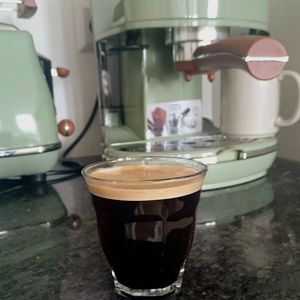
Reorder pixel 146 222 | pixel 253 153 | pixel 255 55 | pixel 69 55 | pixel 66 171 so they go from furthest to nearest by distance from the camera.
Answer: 1. pixel 69 55
2. pixel 66 171
3. pixel 253 153
4. pixel 255 55
5. pixel 146 222

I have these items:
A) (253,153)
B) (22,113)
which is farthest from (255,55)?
(22,113)

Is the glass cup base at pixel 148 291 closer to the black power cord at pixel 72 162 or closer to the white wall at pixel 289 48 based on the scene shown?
the black power cord at pixel 72 162

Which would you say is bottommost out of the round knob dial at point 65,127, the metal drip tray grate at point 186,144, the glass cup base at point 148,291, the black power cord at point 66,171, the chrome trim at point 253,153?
the black power cord at point 66,171

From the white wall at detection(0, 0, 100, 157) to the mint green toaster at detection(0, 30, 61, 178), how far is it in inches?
7.8

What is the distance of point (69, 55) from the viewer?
802 millimetres

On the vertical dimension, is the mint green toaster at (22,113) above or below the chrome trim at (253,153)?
above

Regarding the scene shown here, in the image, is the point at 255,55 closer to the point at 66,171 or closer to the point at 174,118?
the point at 174,118

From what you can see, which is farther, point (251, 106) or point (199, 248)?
point (251, 106)

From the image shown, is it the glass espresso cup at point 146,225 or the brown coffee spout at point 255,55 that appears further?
the brown coffee spout at point 255,55

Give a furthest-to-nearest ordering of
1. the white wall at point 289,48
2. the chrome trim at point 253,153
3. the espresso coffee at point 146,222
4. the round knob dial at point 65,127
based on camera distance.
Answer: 1. the white wall at point 289,48
2. the round knob dial at point 65,127
3. the chrome trim at point 253,153
4. the espresso coffee at point 146,222

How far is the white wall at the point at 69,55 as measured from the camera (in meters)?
0.77

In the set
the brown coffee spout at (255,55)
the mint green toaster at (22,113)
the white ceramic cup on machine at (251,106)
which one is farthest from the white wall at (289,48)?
the mint green toaster at (22,113)

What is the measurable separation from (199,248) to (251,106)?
316mm

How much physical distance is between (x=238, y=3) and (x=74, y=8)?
378 mm
